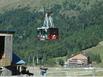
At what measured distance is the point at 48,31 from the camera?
3516 centimetres

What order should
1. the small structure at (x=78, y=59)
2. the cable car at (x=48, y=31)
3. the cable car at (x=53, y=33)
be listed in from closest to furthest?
the cable car at (x=48, y=31)
the cable car at (x=53, y=33)
the small structure at (x=78, y=59)

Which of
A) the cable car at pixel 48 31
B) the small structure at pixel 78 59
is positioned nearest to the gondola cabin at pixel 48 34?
the cable car at pixel 48 31

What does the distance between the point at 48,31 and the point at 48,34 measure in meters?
0.25

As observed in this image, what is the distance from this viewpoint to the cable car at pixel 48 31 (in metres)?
34.2

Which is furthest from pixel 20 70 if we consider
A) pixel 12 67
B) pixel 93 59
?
pixel 93 59

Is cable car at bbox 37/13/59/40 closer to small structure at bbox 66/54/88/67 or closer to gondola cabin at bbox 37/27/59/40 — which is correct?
gondola cabin at bbox 37/27/59/40

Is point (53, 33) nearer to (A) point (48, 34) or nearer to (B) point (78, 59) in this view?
(A) point (48, 34)

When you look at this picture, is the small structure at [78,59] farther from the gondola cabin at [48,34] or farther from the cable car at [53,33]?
the cable car at [53,33]

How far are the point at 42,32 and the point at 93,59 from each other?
133599 mm

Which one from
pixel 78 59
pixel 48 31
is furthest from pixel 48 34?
pixel 78 59

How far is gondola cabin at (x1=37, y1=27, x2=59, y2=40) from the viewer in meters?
34.9

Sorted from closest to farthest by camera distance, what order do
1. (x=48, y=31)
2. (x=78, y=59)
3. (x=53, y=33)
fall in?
(x=53, y=33), (x=48, y=31), (x=78, y=59)

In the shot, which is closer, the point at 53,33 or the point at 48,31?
the point at 53,33

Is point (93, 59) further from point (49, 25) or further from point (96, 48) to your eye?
point (49, 25)
